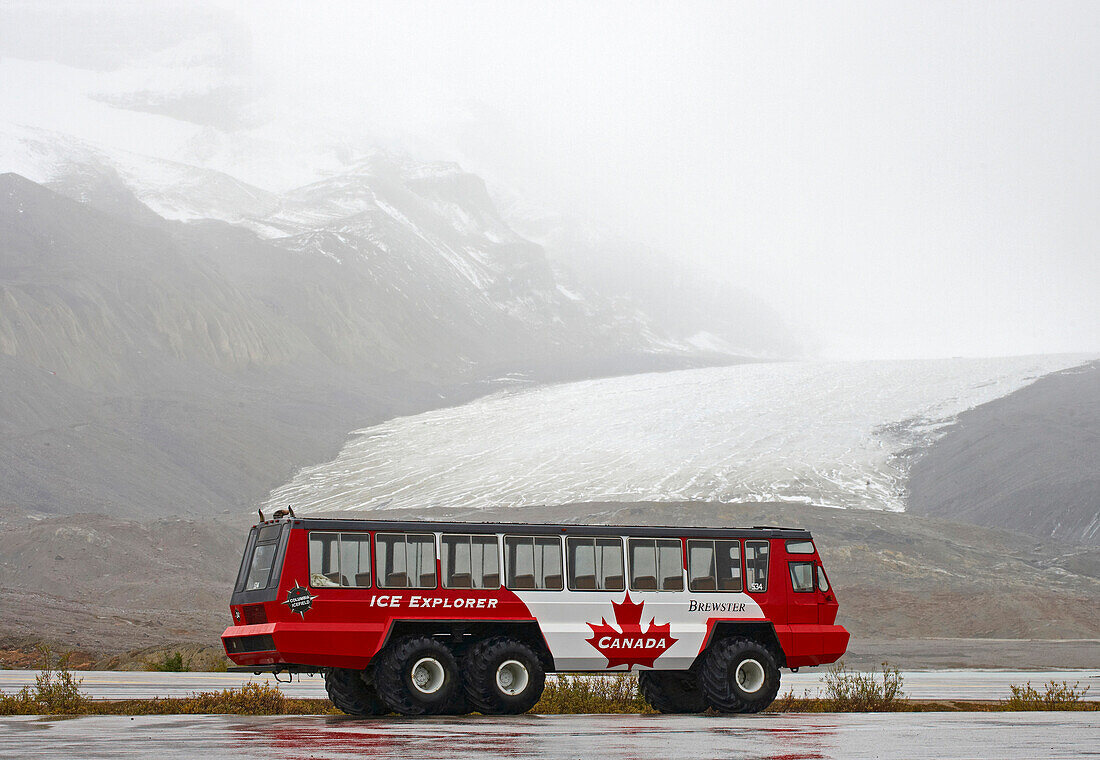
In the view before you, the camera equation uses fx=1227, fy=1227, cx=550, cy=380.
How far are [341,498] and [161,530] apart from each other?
15.8m

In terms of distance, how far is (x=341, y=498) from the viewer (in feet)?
242

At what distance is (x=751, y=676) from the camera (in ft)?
56.9

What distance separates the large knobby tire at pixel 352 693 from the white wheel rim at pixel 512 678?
1.97m

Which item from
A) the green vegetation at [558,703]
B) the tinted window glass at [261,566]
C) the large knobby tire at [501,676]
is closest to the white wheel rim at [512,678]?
the large knobby tire at [501,676]

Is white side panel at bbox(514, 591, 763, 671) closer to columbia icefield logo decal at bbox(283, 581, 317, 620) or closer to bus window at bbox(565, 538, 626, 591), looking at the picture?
bus window at bbox(565, 538, 626, 591)

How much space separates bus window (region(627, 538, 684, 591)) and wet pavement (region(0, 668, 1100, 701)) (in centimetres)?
660

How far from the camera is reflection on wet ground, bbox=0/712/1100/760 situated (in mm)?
10617

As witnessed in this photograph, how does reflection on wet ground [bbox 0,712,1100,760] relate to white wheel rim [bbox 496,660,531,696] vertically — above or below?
below

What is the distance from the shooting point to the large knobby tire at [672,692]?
18469 millimetres

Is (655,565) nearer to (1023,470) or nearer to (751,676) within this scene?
(751,676)

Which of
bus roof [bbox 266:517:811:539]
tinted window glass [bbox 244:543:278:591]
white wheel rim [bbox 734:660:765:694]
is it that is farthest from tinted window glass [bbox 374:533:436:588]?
white wheel rim [bbox 734:660:765:694]

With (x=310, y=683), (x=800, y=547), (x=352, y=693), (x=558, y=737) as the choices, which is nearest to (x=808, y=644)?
(x=800, y=547)

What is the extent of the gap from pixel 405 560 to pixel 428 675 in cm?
153

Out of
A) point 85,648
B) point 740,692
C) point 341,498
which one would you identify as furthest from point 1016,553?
point 740,692
